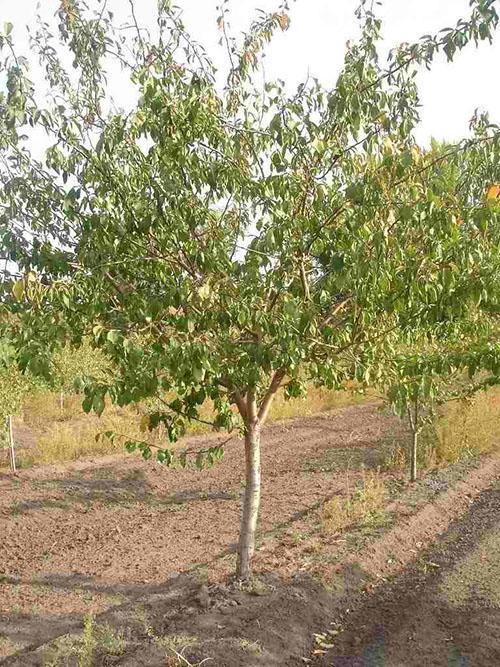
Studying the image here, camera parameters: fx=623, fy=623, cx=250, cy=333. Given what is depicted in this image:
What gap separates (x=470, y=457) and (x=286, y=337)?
8.52 metres

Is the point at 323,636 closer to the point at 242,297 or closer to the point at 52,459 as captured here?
the point at 242,297

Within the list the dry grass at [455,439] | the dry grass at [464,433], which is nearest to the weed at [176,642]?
the dry grass at [455,439]

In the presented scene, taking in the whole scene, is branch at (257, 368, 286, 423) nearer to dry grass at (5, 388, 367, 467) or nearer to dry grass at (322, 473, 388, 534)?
dry grass at (322, 473, 388, 534)

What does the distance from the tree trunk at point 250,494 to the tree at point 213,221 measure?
0.98 m

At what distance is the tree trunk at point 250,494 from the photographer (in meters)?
5.84

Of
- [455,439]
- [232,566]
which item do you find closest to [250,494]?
[232,566]

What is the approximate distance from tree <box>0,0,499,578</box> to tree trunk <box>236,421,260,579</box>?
0.98 metres

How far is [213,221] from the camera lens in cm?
467

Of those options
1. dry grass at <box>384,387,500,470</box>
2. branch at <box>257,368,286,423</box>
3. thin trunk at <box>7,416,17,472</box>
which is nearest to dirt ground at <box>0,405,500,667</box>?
dry grass at <box>384,387,500,470</box>

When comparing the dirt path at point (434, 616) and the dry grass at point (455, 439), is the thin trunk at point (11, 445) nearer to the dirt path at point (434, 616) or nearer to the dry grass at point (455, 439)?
the dry grass at point (455, 439)

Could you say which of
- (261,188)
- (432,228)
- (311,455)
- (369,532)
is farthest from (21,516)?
(432,228)

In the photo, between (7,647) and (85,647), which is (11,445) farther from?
(85,647)

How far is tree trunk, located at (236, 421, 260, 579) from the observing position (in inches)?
230

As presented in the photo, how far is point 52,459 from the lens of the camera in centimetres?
1335
